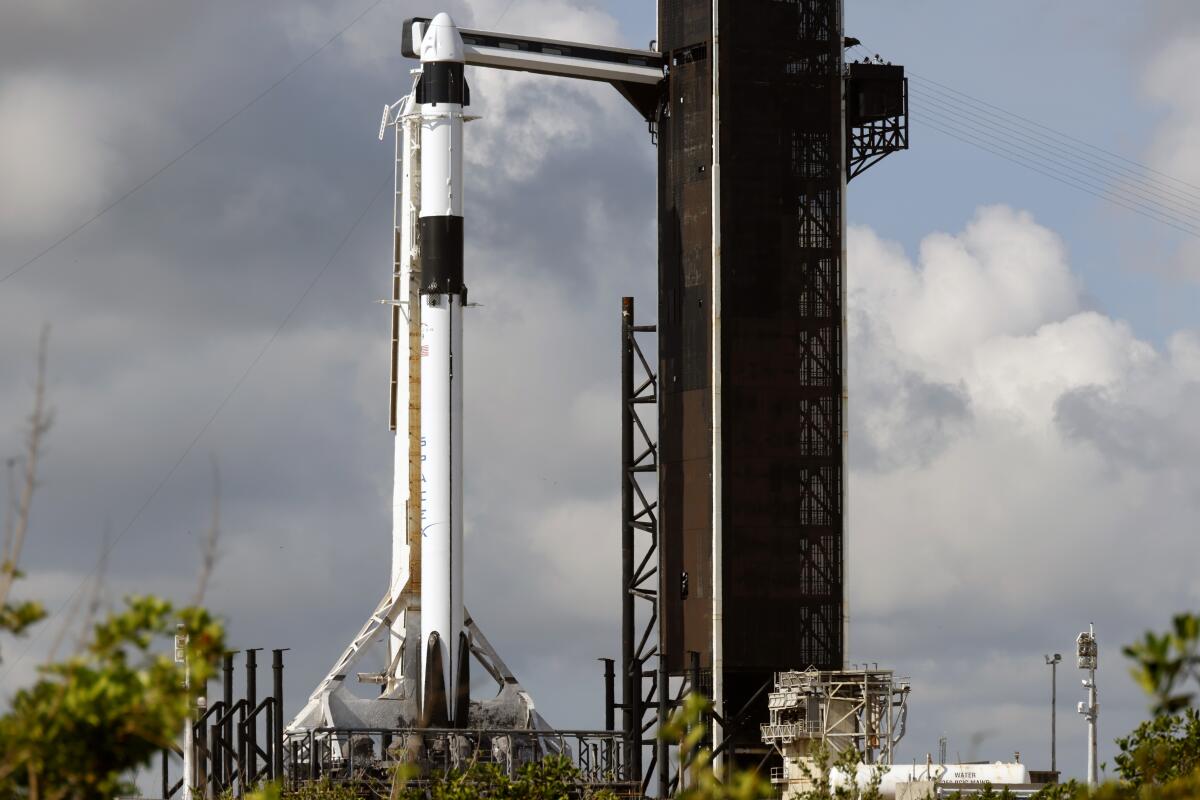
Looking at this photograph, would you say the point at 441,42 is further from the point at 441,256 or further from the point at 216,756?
the point at 216,756

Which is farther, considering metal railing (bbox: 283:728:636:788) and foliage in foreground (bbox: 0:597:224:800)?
metal railing (bbox: 283:728:636:788)

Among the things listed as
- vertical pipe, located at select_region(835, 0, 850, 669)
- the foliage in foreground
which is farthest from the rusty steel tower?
the foliage in foreground

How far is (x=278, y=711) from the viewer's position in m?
63.8

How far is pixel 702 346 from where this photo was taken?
6681 cm

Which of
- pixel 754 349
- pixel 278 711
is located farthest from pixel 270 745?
pixel 754 349

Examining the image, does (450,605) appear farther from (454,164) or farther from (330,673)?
(454,164)

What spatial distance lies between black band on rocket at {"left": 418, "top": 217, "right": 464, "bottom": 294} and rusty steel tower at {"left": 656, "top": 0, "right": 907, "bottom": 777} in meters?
8.50

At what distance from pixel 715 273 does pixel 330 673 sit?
54.1 feet

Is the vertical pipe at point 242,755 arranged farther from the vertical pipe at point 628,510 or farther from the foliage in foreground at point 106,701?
the foliage in foreground at point 106,701

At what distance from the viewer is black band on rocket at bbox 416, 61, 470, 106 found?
6300cm

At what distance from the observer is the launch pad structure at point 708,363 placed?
63.2 meters

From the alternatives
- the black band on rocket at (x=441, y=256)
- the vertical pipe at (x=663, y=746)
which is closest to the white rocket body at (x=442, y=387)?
the black band on rocket at (x=441, y=256)

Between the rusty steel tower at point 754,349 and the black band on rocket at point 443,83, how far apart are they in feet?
26.0

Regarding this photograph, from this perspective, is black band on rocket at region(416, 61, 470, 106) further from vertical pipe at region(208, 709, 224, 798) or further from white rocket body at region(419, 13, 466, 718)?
vertical pipe at region(208, 709, 224, 798)
